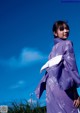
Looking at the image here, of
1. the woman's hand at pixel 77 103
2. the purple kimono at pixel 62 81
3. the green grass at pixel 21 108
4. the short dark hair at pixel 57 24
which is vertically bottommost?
the woman's hand at pixel 77 103

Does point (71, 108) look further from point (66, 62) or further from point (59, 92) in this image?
point (66, 62)

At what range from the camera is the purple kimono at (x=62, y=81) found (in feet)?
14.2

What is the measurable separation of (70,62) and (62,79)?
0.23 meters

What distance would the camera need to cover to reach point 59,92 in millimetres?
4402

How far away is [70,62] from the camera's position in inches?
174

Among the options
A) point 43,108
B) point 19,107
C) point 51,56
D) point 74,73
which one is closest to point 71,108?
point 74,73

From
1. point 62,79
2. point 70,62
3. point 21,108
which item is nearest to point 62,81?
point 62,79

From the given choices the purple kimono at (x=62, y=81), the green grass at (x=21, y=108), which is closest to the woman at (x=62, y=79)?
the purple kimono at (x=62, y=81)

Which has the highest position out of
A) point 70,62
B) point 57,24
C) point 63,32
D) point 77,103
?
point 57,24

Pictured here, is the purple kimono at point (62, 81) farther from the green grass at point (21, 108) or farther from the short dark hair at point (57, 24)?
the green grass at point (21, 108)

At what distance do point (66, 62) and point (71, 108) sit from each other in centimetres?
57

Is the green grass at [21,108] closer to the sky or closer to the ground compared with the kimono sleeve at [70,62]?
closer to the sky

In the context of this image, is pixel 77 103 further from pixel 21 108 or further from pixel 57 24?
pixel 21 108

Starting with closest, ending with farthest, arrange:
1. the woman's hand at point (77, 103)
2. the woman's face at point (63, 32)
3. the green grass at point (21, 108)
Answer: the woman's hand at point (77, 103)
the woman's face at point (63, 32)
the green grass at point (21, 108)
